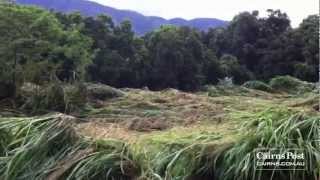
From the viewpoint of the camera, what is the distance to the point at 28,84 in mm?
6102

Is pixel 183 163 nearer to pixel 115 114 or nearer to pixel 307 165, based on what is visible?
pixel 307 165

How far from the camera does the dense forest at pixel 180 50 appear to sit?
9547mm

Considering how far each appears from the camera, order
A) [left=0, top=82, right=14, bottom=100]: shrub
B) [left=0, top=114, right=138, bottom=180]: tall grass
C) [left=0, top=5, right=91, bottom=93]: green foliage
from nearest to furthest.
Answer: [left=0, top=114, right=138, bottom=180]: tall grass, [left=0, top=82, right=14, bottom=100]: shrub, [left=0, top=5, right=91, bottom=93]: green foliage

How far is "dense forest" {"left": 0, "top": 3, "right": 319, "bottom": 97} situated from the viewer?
955 cm

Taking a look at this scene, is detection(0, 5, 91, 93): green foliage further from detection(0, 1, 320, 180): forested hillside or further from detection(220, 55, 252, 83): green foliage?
detection(220, 55, 252, 83): green foliage

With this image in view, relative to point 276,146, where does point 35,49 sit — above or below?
below

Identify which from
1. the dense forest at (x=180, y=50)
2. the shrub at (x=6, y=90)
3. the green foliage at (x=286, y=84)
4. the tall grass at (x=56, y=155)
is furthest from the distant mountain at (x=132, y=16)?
the tall grass at (x=56, y=155)

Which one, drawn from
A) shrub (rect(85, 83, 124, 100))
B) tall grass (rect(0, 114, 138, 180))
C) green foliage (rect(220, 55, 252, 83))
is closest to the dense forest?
green foliage (rect(220, 55, 252, 83))

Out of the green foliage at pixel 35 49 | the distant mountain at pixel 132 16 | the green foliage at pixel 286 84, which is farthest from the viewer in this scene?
the distant mountain at pixel 132 16

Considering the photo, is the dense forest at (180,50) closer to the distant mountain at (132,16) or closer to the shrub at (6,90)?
the shrub at (6,90)

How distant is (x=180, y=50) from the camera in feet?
41.9

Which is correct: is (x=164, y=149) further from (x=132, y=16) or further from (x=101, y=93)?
(x=132, y=16)

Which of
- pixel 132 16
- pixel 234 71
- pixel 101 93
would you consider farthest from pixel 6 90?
pixel 132 16

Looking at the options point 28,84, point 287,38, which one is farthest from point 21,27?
point 287,38
